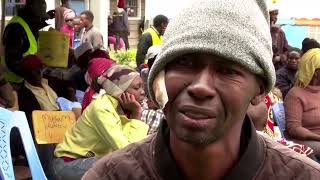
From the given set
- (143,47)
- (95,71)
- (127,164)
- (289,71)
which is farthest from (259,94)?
(143,47)

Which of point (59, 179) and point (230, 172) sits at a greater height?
point (230, 172)

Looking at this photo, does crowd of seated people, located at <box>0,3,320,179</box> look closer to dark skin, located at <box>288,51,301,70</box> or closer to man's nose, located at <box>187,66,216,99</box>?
dark skin, located at <box>288,51,301,70</box>

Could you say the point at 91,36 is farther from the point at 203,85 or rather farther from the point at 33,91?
the point at 203,85

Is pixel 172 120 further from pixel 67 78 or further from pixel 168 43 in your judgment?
pixel 67 78

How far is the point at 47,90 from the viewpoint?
4.75 meters

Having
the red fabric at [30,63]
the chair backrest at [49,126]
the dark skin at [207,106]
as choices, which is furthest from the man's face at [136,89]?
the dark skin at [207,106]

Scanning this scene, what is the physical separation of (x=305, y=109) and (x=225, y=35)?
163 inches

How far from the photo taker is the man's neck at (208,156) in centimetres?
98

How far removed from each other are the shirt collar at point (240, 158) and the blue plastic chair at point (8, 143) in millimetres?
2452

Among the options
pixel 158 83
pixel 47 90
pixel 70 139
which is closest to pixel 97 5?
pixel 47 90

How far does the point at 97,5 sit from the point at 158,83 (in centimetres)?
1341

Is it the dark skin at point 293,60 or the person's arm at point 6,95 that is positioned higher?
the person's arm at point 6,95

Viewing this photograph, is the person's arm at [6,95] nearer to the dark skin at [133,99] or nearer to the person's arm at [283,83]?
the dark skin at [133,99]

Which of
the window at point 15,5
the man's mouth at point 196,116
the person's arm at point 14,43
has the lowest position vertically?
the person's arm at point 14,43
